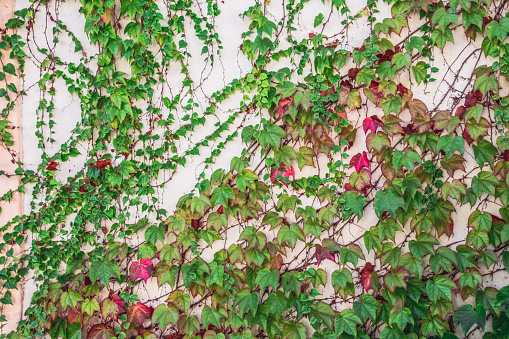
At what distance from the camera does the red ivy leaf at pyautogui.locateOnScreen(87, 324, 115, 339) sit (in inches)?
86.9

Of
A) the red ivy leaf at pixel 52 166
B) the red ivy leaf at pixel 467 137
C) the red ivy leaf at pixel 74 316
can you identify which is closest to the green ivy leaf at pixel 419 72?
the red ivy leaf at pixel 467 137

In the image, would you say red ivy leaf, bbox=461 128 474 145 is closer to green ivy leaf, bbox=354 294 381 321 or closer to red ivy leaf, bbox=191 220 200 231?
green ivy leaf, bbox=354 294 381 321

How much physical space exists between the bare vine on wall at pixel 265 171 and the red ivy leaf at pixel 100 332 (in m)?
0.01

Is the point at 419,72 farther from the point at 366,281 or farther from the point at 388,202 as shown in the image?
the point at 366,281

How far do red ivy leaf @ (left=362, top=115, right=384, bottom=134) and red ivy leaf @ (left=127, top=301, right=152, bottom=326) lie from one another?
1.57m

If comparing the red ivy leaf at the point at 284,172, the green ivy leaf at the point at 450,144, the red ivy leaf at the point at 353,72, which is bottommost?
the green ivy leaf at the point at 450,144

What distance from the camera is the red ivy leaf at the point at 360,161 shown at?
7.03ft

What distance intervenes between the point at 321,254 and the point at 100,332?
4.24 feet

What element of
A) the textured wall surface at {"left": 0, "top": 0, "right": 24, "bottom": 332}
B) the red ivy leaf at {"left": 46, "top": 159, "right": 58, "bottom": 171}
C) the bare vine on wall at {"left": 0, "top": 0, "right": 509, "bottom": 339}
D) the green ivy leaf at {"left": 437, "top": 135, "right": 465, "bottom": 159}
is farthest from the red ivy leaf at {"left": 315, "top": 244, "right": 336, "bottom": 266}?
the textured wall surface at {"left": 0, "top": 0, "right": 24, "bottom": 332}

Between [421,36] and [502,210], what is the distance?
0.99 m

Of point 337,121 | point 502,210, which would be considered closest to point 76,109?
point 337,121

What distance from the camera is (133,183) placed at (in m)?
2.25

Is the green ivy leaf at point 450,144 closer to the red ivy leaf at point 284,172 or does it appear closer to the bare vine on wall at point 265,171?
the bare vine on wall at point 265,171

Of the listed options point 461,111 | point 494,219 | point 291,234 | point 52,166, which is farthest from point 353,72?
point 52,166
